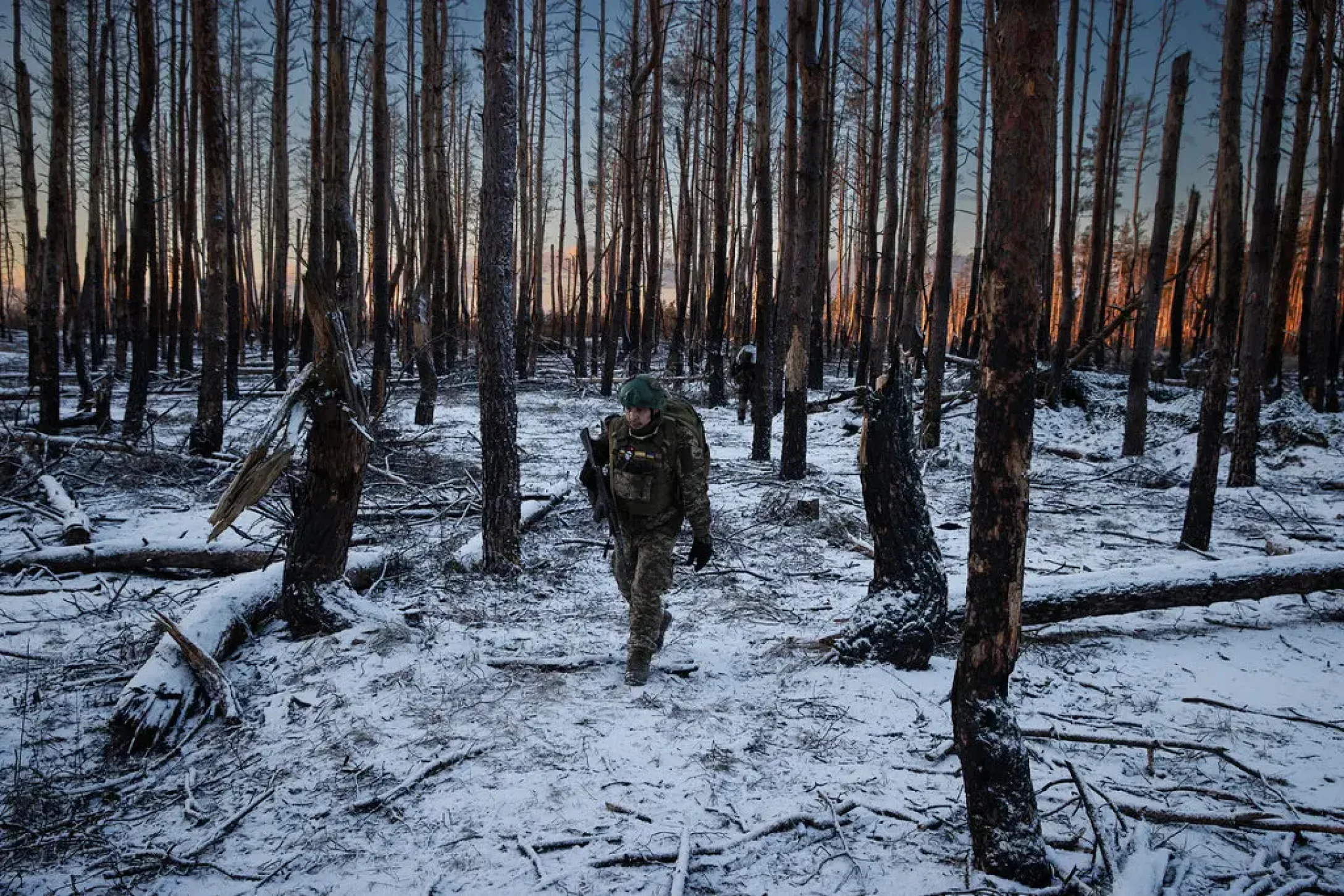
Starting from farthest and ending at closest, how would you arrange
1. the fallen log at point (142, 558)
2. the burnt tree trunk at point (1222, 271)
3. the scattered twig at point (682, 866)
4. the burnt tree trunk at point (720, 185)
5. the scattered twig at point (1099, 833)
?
the burnt tree trunk at point (720, 185)
the burnt tree trunk at point (1222, 271)
the fallen log at point (142, 558)
the scattered twig at point (682, 866)
the scattered twig at point (1099, 833)

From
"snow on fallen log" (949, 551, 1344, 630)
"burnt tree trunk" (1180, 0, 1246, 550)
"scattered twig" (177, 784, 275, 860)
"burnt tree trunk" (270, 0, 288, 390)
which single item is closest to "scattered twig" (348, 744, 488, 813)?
"scattered twig" (177, 784, 275, 860)

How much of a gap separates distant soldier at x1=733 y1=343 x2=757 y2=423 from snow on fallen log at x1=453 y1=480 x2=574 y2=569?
3408 millimetres

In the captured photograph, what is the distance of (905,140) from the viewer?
18.6 meters

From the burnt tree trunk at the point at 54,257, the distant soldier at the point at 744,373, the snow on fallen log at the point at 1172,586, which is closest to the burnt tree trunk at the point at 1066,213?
the distant soldier at the point at 744,373

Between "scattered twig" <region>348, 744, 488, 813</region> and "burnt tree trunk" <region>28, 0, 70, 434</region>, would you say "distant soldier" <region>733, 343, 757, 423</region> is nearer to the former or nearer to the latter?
"scattered twig" <region>348, 744, 488, 813</region>

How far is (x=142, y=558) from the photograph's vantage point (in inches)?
197

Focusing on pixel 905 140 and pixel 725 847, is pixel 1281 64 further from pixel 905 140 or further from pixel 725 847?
pixel 905 140

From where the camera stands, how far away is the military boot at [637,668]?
3717mm

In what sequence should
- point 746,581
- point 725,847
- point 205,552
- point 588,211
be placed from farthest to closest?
point 588,211 < point 746,581 < point 205,552 < point 725,847

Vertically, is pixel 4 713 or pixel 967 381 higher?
pixel 967 381

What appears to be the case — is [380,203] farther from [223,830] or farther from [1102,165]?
[1102,165]

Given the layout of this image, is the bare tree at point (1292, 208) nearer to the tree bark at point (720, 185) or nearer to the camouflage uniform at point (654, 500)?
the tree bark at point (720, 185)

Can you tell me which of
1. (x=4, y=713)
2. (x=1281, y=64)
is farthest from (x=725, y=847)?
(x=1281, y=64)

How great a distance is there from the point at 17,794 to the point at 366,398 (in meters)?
2.35
